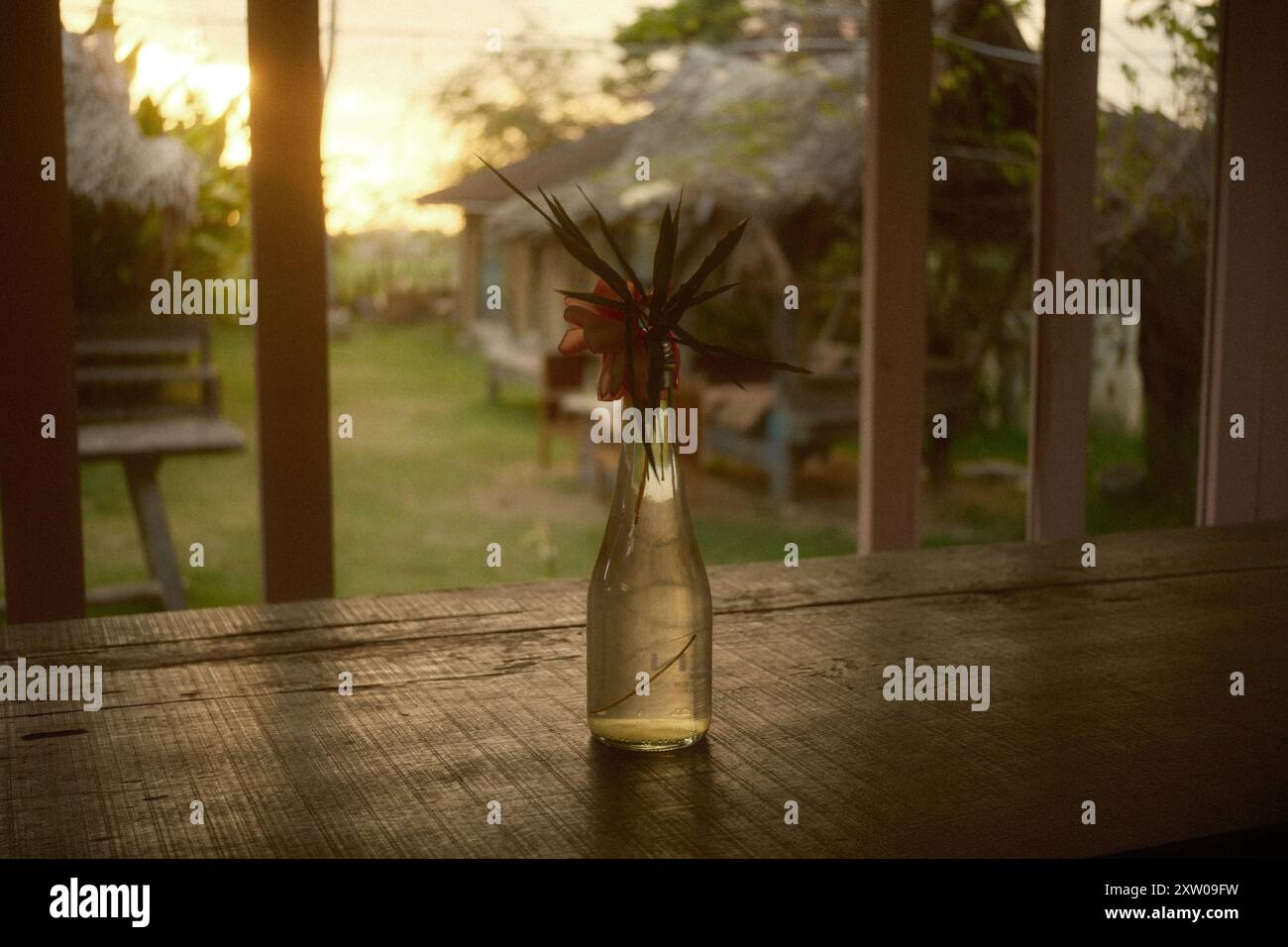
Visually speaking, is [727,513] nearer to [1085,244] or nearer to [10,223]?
[1085,244]

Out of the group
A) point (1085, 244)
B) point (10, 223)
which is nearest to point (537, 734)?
point (10, 223)

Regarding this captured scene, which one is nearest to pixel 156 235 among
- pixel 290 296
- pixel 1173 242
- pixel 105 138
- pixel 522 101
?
pixel 105 138

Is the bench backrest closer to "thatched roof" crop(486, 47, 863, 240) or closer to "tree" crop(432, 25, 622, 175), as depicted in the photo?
"thatched roof" crop(486, 47, 863, 240)

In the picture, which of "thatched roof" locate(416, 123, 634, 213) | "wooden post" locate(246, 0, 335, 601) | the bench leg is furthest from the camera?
"thatched roof" locate(416, 123, 634, 213)

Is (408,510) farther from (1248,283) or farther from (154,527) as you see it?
(1248,283)

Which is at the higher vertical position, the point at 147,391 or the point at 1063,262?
the point at 1063,262

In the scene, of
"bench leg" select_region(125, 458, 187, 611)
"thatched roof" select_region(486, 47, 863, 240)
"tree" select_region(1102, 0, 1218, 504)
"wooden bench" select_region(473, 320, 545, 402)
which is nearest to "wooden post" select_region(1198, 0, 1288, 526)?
"tree" select_region(1102, 0, 1218, 504)
